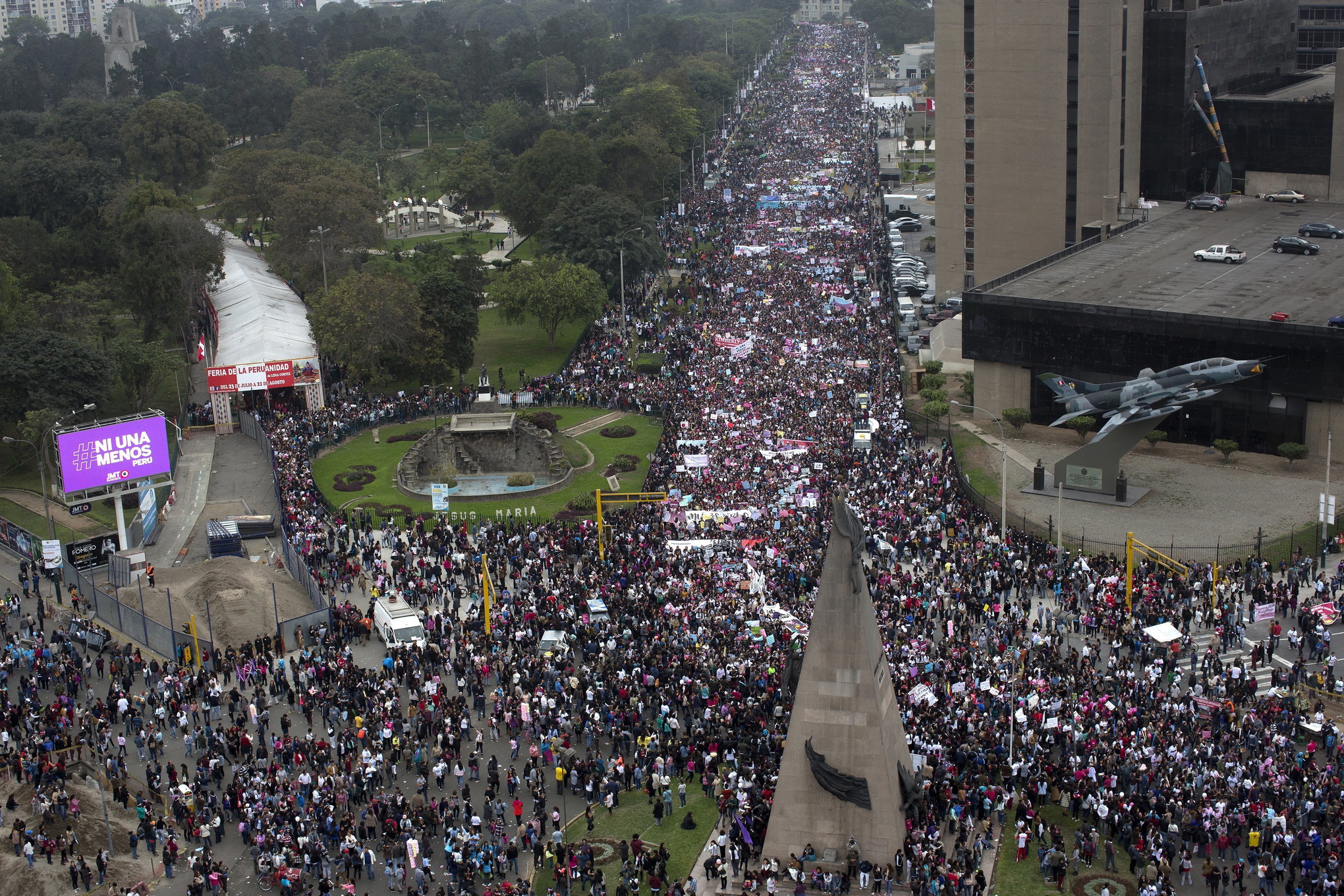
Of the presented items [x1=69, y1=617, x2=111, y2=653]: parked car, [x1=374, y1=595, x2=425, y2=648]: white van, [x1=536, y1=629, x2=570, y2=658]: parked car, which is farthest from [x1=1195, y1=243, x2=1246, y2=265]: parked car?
[x1=69, y1=617, x2=111, y2=653]: parked car

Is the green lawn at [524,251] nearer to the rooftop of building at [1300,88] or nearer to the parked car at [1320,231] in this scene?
the rooftop of building at [1300,88]

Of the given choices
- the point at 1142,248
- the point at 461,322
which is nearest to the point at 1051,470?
the point at 1142,248

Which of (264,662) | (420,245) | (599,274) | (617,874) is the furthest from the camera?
(420,245)

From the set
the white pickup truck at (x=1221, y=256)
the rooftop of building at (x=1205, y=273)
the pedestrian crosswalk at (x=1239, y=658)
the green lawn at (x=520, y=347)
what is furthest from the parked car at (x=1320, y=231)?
the green lawn at (x=520, y=347)

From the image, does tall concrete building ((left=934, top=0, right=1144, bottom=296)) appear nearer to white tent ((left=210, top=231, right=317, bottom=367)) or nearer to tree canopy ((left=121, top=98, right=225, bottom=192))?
white tent ((left=210, top=231, right=317, bottom=367))

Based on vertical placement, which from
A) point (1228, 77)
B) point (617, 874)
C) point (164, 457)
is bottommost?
point (617, 874)

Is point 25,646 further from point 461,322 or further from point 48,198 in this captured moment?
point 48,198

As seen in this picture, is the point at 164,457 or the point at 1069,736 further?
the point at 164,457
